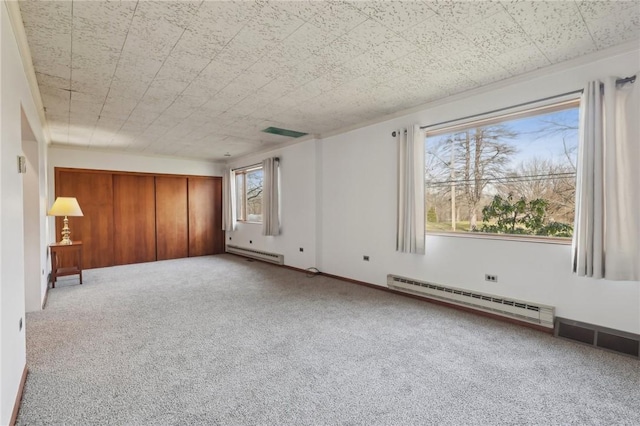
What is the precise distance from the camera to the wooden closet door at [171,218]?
7.34 meters

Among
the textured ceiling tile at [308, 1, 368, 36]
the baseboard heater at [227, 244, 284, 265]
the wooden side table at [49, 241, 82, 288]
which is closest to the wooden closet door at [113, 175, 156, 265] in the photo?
the wooden side table at [49, 241, 82, 288]

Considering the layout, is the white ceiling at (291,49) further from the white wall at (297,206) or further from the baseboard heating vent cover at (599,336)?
the baseboard heating vent cover at (599,336)

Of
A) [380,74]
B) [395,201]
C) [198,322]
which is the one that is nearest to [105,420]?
[198,322]

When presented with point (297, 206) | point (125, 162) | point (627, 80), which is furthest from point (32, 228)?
point (627, 80)

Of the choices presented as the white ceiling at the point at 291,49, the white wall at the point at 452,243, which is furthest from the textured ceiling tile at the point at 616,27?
Answer: the white wall at the point at 452,243

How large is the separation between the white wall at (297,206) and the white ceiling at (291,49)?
5.35ft

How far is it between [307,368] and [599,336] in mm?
2583

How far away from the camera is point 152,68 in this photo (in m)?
2.87

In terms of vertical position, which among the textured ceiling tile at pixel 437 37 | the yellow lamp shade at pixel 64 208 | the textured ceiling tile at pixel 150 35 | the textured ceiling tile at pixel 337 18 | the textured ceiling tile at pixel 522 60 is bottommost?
the yellow lamp shade at pixel 64 208

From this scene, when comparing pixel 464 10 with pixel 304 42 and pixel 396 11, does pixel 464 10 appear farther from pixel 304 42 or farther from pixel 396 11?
pixel 304 42

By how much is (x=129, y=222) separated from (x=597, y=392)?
7.97 m

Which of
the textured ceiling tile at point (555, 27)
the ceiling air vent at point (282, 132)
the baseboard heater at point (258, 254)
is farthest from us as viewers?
the baseboard heater at point (258, 254)

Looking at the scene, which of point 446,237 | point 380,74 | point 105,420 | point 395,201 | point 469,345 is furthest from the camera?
point 395,201

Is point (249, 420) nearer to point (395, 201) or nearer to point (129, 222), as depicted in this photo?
point (395, 201)
